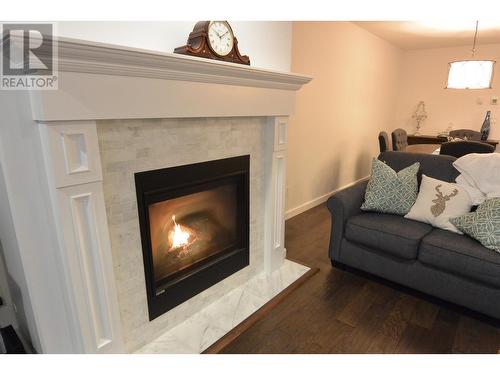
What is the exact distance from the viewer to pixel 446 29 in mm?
4098

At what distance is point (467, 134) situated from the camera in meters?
4.88

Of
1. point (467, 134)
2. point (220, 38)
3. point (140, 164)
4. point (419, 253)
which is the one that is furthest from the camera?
point (467, 134)

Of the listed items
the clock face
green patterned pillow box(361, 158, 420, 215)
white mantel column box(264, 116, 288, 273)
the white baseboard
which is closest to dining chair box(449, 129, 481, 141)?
the white baseboard

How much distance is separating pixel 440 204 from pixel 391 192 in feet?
1.07

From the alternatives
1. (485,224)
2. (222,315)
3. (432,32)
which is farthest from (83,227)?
(432,32)

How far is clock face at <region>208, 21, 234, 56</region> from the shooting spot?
1646 millimetres

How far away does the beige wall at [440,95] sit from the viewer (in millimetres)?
5125

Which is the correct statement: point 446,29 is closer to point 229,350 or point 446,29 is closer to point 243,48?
point 243,48

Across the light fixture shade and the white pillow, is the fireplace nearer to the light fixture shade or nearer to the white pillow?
the white pillow

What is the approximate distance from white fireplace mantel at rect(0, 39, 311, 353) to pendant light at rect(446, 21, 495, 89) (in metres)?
2.99

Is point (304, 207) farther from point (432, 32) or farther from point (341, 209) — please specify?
point (432, 32)

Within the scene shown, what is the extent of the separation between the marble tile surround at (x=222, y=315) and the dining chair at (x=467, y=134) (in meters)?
4.09
